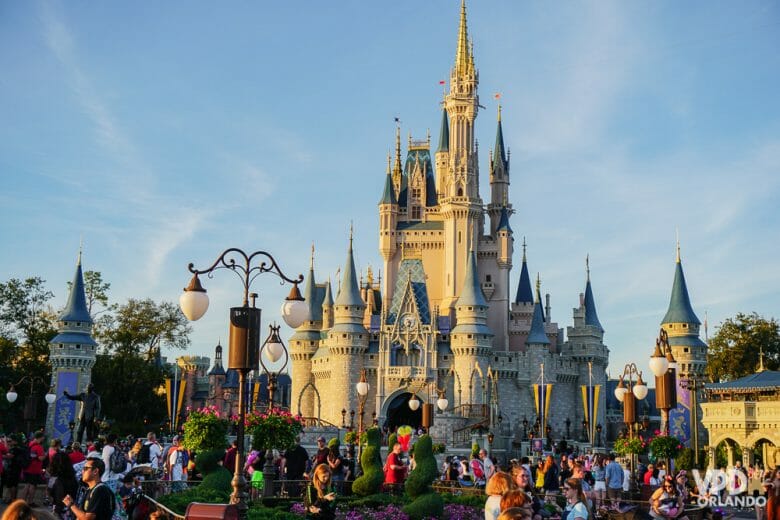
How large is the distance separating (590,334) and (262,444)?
173 feet

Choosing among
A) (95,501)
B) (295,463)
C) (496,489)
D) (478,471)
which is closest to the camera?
(496,489)

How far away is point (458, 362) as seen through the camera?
63375 mm

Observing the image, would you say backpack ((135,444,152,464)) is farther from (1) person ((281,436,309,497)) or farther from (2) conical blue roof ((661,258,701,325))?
(2) conical blue roof ((661,258,701,325))

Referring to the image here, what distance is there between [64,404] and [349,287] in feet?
65.4

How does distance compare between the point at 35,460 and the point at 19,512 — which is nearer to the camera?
the point at 19,512

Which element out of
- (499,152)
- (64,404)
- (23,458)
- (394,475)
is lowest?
(394,475)

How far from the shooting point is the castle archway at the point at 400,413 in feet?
208

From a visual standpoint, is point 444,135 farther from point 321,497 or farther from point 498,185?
point 321,497

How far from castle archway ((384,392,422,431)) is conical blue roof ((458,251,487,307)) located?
7.31m

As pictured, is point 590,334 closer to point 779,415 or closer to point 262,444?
point 779,415

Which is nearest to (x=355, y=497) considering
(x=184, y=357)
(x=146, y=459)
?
(x=146, y=459)

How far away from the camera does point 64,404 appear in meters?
61.1

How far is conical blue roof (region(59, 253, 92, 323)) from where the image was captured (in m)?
62.7

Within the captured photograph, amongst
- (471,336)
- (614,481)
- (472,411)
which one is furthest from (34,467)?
(471,336)
